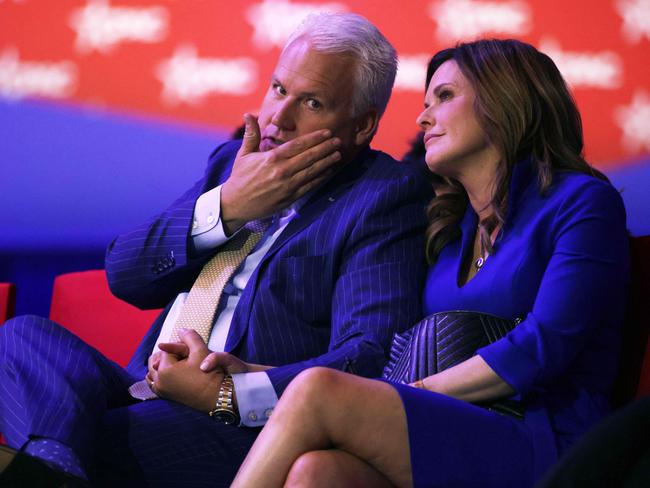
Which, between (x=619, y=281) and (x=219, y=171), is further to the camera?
(x=219, y=171)

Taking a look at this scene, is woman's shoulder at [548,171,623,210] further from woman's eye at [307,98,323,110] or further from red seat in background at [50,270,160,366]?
red seat in background at [50,270,160,366]

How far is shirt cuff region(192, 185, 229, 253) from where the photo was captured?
1.94m

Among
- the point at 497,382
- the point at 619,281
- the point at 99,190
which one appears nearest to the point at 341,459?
the point at 497,382

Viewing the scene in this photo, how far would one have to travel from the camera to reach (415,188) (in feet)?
6.47

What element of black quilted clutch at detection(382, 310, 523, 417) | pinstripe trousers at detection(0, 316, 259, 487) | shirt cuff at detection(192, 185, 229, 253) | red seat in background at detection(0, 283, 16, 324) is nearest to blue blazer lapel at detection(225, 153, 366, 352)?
shirt cuff at detection(192, 185, 229, 253)

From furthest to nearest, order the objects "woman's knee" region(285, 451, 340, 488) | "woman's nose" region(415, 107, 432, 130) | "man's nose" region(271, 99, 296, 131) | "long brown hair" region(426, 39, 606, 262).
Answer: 1. "man's nose" region(271, 99, 296, 131)
2. "woman's nose" region(415, 107, 432, 130)
3. "long brown hair" region(426, 39, 606, 262)
4. "woman's knee" region(285, 451, 340, 488)

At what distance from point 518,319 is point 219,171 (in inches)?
32.7

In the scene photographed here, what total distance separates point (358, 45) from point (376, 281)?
0.55m

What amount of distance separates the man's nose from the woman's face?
28 centimetres

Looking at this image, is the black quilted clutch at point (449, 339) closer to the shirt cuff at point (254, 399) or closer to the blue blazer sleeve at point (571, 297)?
the blue blazer sleeve at point (571, 297)

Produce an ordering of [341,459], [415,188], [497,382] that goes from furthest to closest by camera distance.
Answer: [415,188]
[497,382]
[341,459]

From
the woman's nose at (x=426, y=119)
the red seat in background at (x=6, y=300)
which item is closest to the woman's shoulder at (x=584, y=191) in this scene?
the woman's nose at (x=426, y=119)

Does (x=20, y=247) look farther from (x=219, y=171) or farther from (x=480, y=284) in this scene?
(x=480, y=284)

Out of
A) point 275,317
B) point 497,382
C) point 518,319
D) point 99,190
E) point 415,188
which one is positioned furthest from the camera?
point 99,190
